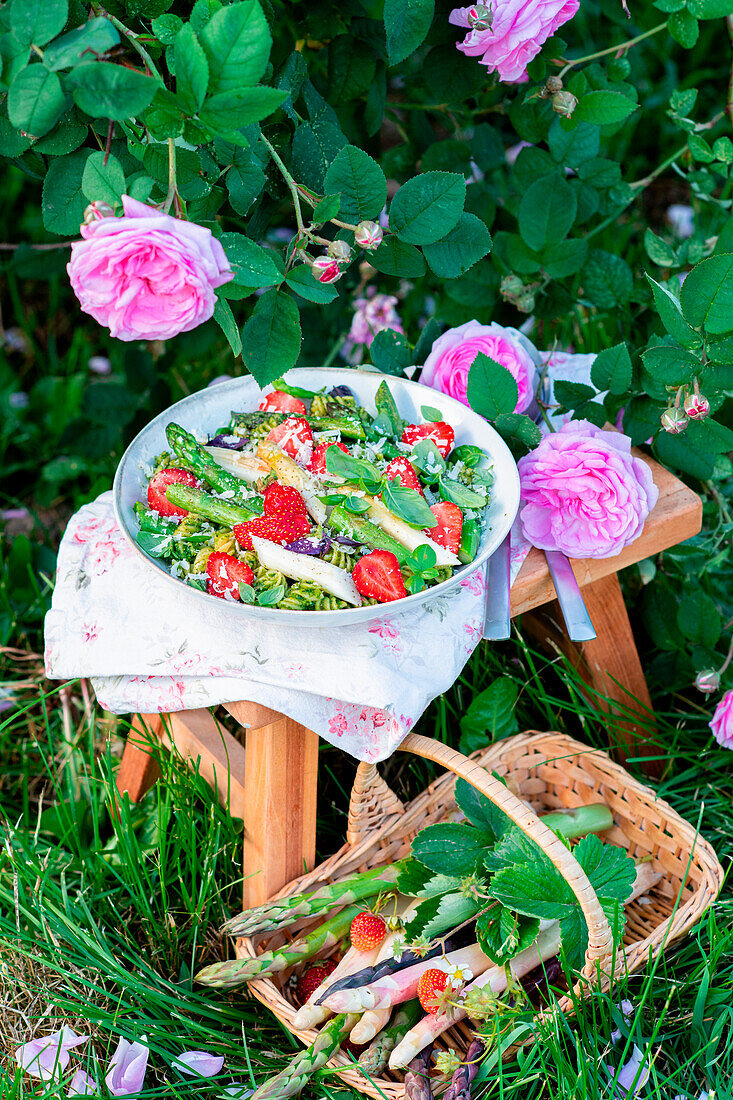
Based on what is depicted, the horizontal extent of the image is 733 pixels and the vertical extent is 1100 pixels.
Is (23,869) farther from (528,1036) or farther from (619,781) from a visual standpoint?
(619,781)

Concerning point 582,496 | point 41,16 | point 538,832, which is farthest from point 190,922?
point 41,16

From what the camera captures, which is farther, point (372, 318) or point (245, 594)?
point (372, 318)

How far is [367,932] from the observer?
122 centimetres

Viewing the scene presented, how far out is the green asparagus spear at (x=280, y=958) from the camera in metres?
1.18

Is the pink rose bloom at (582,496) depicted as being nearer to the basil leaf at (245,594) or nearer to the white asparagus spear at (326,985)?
the basil leaf at (245,594)

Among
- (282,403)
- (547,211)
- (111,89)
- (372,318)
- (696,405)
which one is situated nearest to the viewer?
(111,89)

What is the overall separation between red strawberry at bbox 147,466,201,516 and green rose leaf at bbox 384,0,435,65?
56 centimetres

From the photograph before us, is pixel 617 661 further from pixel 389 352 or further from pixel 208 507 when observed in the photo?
pixel 208 507

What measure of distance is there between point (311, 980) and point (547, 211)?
3.62ft

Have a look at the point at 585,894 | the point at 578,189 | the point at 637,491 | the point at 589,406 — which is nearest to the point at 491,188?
Result: the point at 578,189

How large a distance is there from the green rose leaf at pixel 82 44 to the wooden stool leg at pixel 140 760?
0.86 metres

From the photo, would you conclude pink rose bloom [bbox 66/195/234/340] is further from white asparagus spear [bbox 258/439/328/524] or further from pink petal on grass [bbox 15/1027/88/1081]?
pink petal on grass [bbox 15/1027/88/1081]

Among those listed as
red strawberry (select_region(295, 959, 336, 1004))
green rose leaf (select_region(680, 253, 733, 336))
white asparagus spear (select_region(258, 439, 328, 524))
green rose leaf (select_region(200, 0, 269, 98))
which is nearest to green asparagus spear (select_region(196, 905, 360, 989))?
red strawberry (select_region(295, 959, 336, 1004))

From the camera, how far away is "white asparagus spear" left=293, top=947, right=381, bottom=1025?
1140 millimetres
